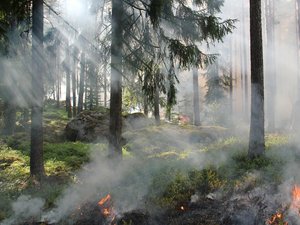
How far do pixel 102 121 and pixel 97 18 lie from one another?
7707 millimetres

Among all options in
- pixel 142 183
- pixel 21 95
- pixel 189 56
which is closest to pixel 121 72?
pixel 189 56

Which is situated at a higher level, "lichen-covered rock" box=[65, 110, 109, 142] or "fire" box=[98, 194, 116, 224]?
"lichen-covered rock" box=[65, 110, 109, 142]

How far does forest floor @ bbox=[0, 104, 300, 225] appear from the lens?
292 inches

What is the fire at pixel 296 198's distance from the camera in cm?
697

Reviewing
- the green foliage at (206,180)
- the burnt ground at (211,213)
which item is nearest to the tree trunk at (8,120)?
the burnt ground at (211,213)

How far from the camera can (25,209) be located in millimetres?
8375

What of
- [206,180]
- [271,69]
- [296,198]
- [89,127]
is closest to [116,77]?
[206,180]

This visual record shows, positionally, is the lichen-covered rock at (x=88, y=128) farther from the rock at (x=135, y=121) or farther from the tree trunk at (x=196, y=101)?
the tree trunk at (x=196, y=101)

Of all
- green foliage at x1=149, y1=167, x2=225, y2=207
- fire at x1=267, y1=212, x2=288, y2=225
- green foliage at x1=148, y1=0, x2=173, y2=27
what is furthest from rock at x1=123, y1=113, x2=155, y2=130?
fire at x1=267, y1=212, x2=288, y2=225

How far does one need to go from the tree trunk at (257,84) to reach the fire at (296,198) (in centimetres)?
253

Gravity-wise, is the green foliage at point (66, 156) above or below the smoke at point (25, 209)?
above

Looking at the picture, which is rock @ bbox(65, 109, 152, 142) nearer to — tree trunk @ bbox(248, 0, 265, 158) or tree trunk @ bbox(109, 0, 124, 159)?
tree trunk @ bbox(109, 0, 124, 159)

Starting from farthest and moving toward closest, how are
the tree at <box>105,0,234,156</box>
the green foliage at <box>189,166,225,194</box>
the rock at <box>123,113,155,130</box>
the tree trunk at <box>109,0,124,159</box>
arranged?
the rock at <box>123,113,155,130</box>
the tree trunk at <box>109,0,124,159</box>
the tree at <box>105,0,234,156</box>
the green foliage at <box>189,166,225,194</box>

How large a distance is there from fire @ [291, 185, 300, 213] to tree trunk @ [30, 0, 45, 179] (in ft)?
24.5
